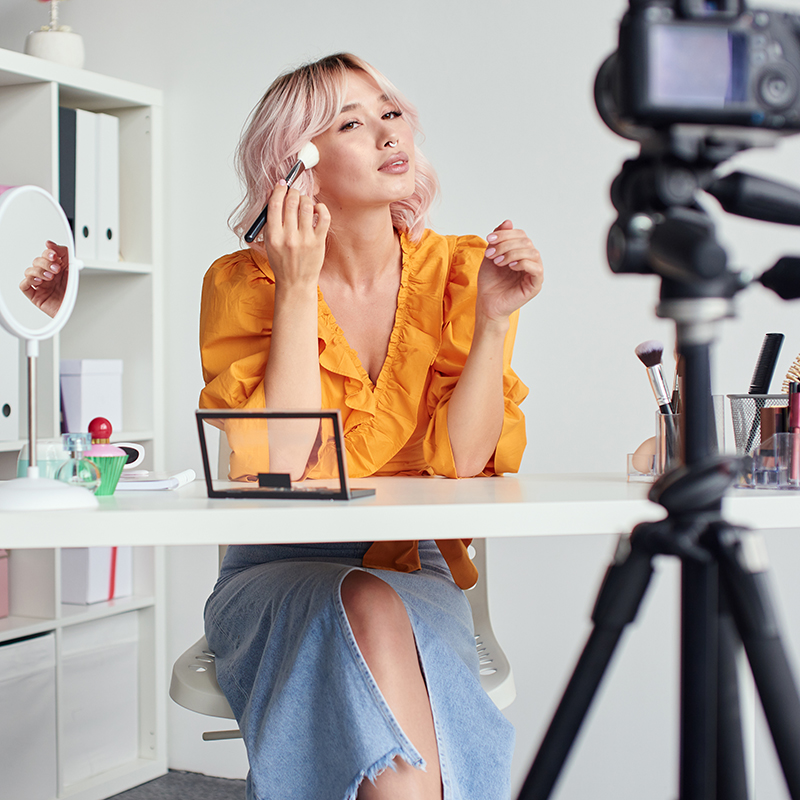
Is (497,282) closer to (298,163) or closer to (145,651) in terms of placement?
(298,163)

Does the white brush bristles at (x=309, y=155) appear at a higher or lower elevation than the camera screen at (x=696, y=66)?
higher

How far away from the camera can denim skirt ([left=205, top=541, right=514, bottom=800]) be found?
96 centimetres

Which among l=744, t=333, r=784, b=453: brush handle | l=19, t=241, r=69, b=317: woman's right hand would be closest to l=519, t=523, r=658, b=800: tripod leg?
l=744, t=333, r=784, b=453: brush handle

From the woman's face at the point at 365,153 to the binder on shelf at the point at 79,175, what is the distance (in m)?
0.90

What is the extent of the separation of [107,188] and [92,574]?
91cm

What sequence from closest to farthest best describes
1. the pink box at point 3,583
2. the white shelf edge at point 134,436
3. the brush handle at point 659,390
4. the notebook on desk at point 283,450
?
the notebook on desk at point 283,450
the brush handle at point 659,390
the pink box at point 3,583
the white shelf edge at point 134,436

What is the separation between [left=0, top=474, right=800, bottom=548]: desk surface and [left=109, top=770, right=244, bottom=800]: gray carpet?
1526 mm

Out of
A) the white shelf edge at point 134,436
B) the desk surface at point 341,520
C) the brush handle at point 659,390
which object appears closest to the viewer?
the desk surface at point 341,520

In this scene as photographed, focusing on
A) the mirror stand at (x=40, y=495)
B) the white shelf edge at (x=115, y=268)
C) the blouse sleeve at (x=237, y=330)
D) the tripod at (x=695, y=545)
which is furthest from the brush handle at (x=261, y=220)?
the white shelf edge at (x=115, y=268)

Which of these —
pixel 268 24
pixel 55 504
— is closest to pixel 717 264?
pixel 55 504

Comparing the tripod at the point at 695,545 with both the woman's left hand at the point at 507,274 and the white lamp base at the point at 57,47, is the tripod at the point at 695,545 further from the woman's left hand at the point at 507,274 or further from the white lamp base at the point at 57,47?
the white lamp base at the point at 57,47

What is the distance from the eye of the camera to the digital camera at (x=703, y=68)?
1.69ft

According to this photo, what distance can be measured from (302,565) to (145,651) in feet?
4.17

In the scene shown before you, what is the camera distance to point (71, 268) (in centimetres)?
109
